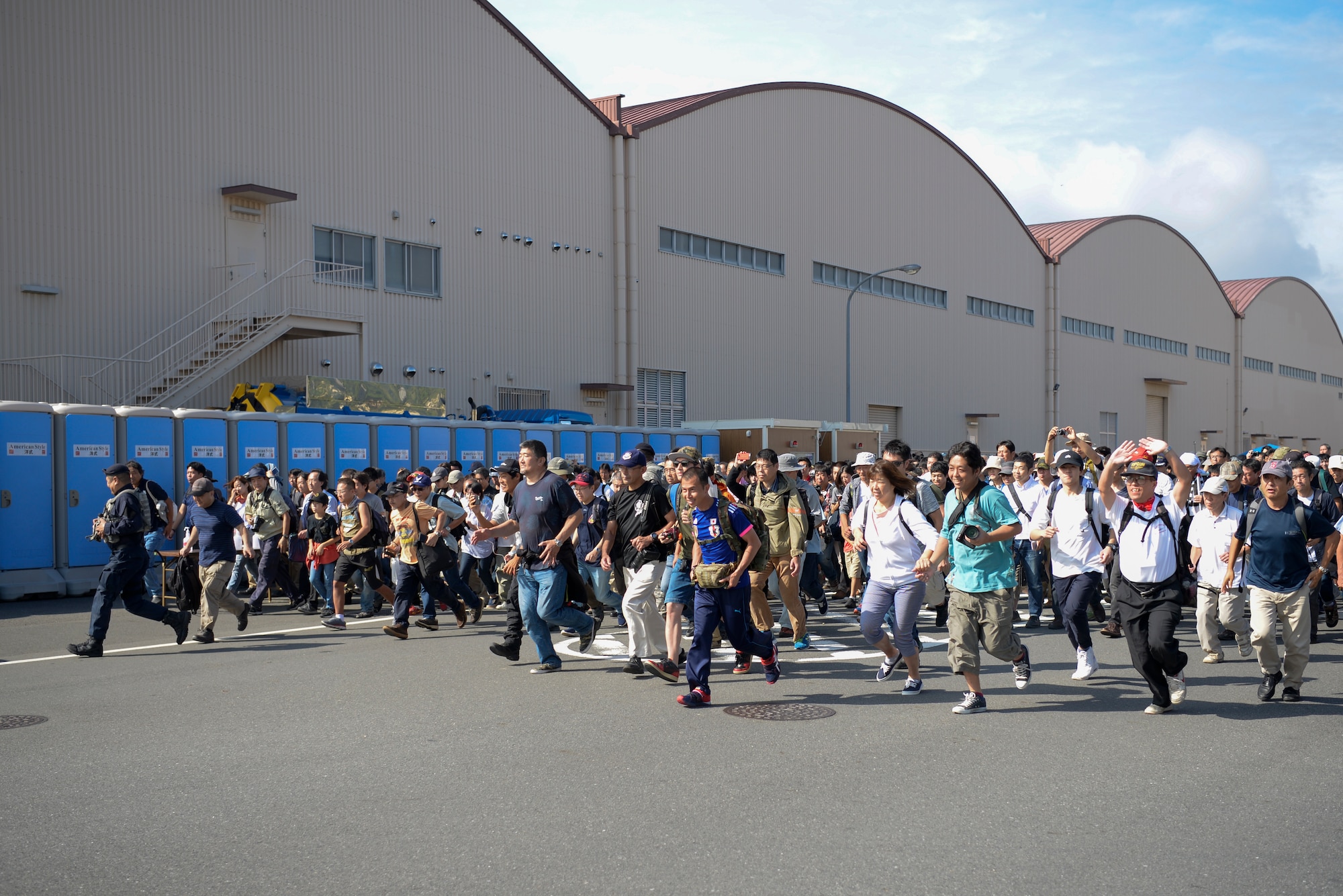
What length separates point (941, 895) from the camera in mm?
4172

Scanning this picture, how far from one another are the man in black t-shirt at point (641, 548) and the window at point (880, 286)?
1167 inches

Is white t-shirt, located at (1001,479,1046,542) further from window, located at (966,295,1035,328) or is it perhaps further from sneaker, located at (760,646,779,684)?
window, located at (966,295,1035,328)

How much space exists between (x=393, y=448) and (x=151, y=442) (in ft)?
15.1

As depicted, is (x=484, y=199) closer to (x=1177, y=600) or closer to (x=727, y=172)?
(x=727, y=172)

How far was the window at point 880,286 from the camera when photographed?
39844mm

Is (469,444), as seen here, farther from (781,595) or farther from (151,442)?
(781,595)

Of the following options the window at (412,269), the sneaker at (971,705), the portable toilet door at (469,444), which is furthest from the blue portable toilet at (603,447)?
the sneaker at (971,705)

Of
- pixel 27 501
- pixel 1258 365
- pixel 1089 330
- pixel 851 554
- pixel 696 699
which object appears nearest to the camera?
pixel 696 699

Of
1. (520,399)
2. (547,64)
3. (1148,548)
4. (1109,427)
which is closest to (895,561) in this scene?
(1148,548)

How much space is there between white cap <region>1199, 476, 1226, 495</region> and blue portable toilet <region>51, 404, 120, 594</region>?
1415 centimetres

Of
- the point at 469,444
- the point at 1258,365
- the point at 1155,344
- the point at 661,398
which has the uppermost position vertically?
the point at 1155,344

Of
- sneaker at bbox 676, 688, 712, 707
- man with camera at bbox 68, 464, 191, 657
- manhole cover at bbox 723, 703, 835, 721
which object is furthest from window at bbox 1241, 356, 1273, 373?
man with camera at bbox 68, 464, 191, 657

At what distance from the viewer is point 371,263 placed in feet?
88.4

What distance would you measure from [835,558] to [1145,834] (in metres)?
10.9
